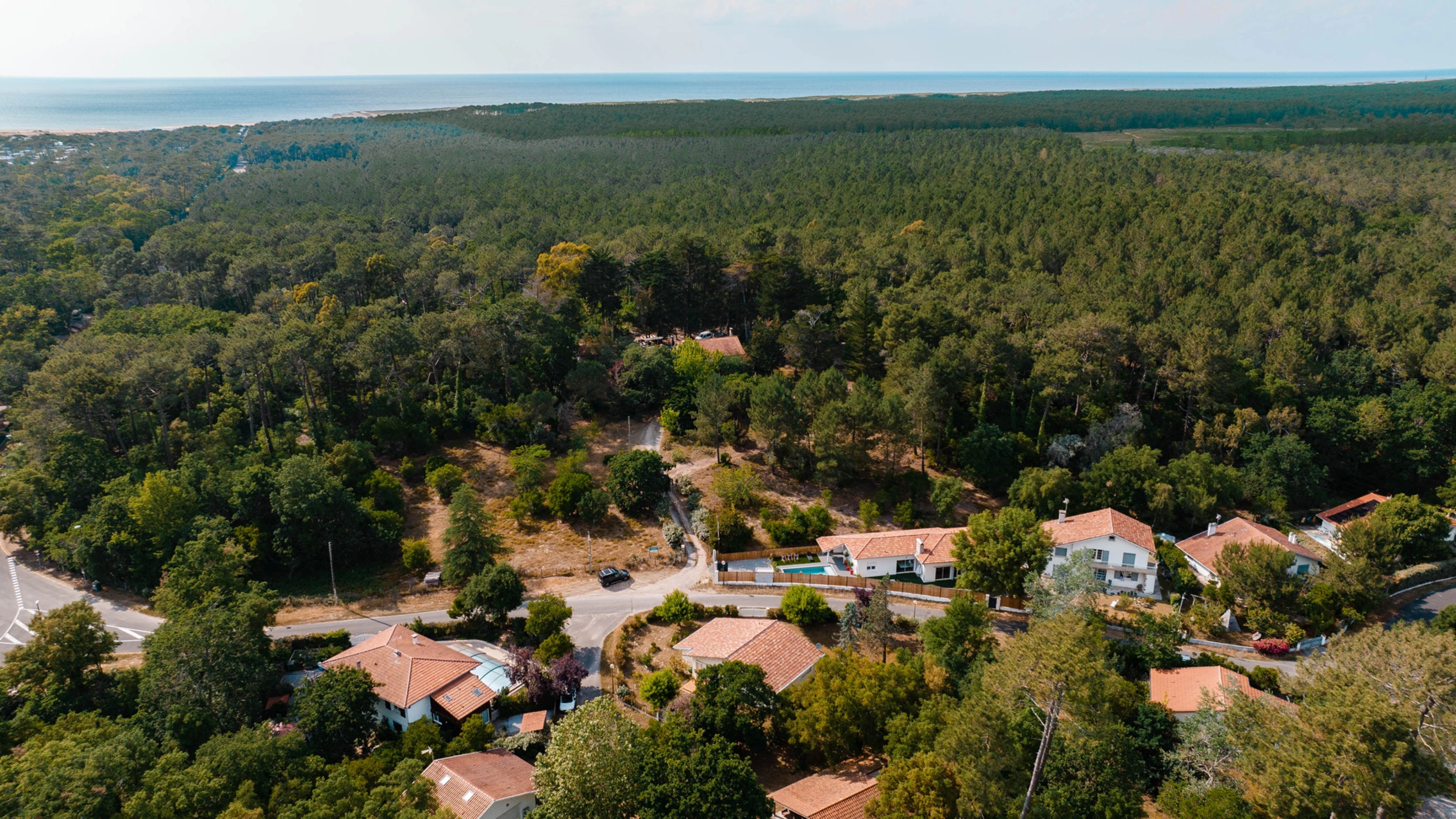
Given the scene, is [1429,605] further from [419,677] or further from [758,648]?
[419,677]

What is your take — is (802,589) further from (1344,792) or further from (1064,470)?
(1344,792)

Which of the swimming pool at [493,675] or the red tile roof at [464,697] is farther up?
the red tile roof at [464,697]

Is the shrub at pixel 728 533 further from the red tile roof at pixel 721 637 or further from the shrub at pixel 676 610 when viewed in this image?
the red tile roof at pixel 721 637

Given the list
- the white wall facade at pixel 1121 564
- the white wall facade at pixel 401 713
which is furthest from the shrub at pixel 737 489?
the white wall facade at pixel 401 713

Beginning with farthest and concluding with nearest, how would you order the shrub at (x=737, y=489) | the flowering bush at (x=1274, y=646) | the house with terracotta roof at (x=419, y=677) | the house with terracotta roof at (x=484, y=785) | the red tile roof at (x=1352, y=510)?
the red tile roof at (x=1352, y=510) → the shrub at (x=737, y=489) → the flowering bush at (x=1274, y=646) → the house with terracotta roof at (x=419, y=677) → the house with terracotta roof at (x=484, y=785)

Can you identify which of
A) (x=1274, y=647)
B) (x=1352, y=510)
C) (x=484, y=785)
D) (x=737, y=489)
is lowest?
(x=1274, y=647)

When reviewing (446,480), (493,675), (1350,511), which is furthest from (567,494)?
(1350,511)

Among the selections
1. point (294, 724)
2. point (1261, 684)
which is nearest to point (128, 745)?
point (294, 724)
